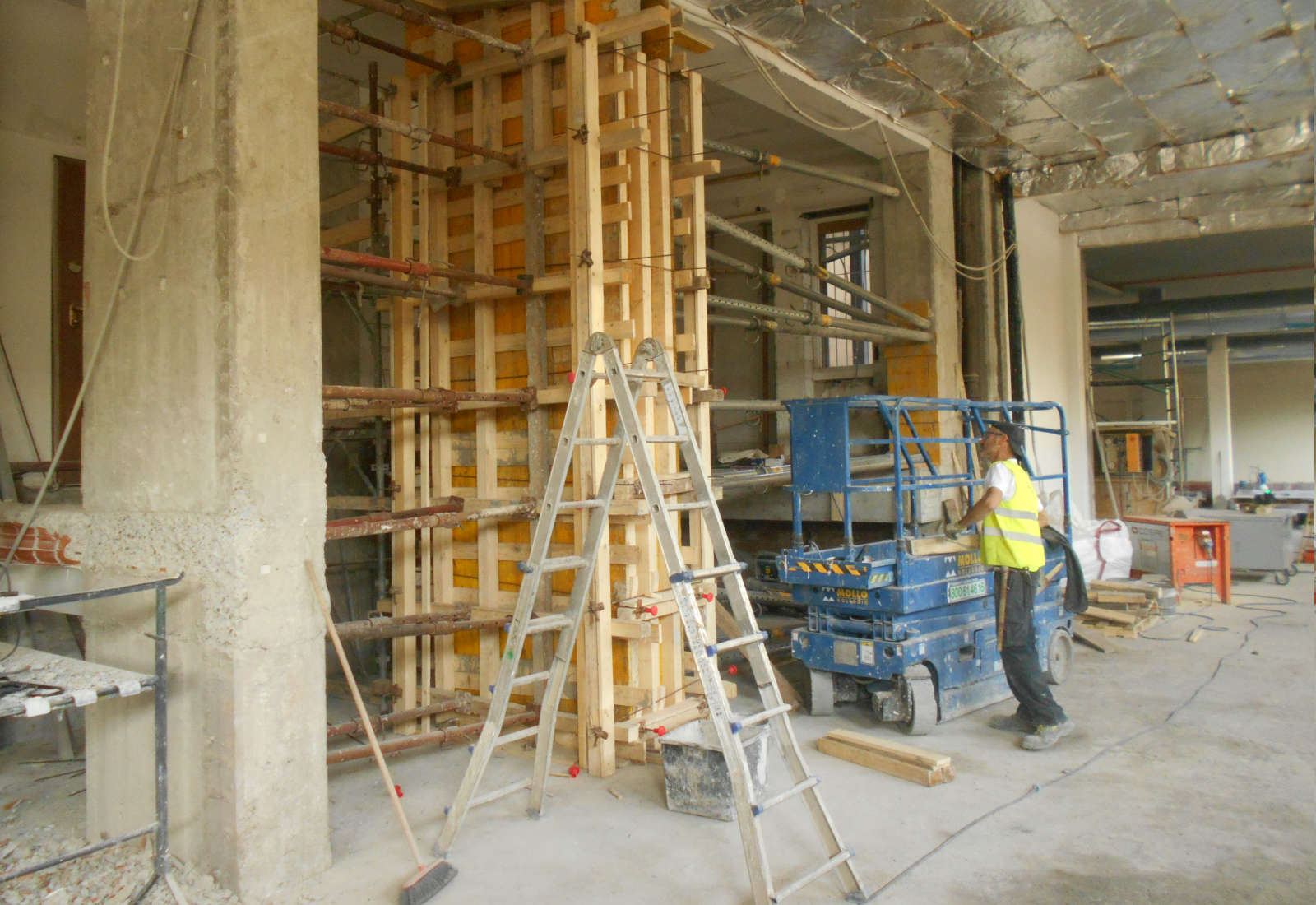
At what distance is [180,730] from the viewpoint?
3.69 metres

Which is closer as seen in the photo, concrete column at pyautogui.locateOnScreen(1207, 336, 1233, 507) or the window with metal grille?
the window with metal grille

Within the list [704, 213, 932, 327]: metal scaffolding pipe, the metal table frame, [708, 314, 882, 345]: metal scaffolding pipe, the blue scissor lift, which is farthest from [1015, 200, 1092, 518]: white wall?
the metal table frame

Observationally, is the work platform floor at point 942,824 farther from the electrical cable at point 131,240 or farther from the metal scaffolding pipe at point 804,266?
the metal scaffolding pipe at point 804,266

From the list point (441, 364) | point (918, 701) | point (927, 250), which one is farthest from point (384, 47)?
point (927, 250)

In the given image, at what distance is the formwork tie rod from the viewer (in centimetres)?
450

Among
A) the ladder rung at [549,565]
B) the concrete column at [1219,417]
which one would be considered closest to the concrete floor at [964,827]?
the ladder rung at [549,565]

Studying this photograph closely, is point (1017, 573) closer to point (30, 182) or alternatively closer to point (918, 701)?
point (918, 701)

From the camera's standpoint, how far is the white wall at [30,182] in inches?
226

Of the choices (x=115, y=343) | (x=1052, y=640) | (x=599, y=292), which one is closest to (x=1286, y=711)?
(x=1052, y=640)

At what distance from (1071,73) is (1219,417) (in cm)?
1621

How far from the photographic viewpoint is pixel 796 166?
815cm

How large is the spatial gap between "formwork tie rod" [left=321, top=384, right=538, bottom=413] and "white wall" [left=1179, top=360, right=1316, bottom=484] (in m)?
23.7

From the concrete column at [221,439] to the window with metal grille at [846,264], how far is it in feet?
27.1

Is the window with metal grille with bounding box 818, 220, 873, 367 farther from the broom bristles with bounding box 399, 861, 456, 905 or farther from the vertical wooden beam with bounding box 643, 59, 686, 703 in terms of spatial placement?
the broom bristles with bounding box 399, 861, 456, 905
